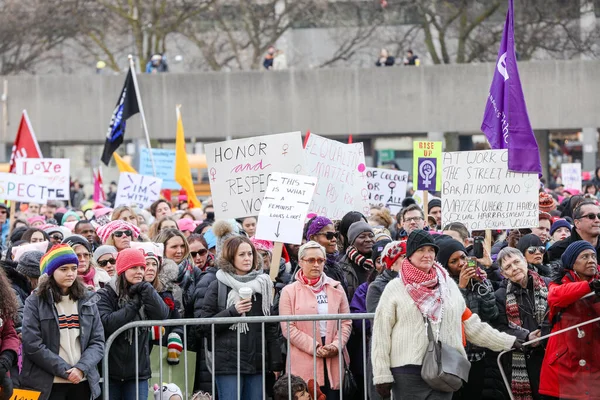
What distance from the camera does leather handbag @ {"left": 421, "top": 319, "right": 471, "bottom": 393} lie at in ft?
23.9

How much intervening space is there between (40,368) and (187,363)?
123 cm

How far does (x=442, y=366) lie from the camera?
287 inches

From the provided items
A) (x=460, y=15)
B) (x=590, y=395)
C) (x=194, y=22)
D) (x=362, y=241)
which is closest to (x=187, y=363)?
(x=362, y=241)

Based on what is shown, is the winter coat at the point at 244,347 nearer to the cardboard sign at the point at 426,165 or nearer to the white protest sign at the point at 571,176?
the cardboard sign at the point at 426,165

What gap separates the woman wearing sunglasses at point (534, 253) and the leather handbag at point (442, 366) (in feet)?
7.82

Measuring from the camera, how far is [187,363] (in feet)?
28.9

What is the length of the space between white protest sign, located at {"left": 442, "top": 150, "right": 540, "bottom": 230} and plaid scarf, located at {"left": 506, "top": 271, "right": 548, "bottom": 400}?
57.5 inches

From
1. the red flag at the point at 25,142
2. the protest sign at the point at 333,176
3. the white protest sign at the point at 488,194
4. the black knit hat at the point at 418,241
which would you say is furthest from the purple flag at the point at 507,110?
the red flag at the point at 25,142

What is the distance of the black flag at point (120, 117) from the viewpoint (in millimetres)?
19703

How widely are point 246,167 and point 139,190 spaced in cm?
691

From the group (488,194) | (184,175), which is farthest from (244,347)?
(184,175)

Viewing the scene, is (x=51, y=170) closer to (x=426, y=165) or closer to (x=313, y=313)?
(x=426, y=165)

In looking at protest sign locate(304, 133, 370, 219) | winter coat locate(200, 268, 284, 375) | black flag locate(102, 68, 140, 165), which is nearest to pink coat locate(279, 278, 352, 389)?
winter coat locate(200, 268, 284, 375)

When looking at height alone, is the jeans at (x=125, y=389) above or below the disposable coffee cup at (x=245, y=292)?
below
